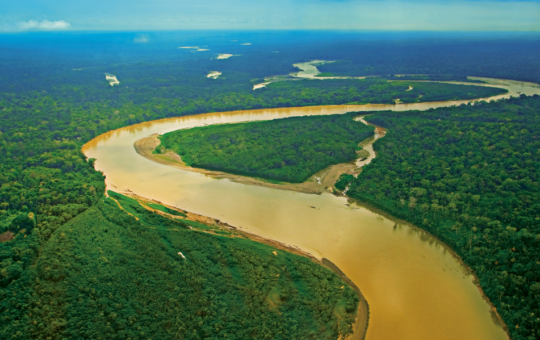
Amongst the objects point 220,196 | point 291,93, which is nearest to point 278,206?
point 220,196

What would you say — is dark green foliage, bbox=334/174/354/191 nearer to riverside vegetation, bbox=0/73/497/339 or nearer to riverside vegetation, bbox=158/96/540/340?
riverside vegetation, bbox=158/96/540/340

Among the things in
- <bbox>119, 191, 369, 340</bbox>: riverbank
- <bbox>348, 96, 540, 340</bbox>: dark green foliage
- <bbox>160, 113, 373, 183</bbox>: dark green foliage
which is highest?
<bbox>348, 96, 540, 340</bbox>: dark green foliage

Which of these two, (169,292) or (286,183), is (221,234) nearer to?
(169,292)

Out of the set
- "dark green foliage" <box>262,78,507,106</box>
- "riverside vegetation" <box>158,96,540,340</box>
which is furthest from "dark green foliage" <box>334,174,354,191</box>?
"dark green foliage" <box>262,78,507,106</box>

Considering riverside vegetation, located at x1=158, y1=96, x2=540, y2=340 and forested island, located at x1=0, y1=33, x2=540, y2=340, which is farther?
riverside vegetation, located at x1=158, y1=96, x2=540, y2=340

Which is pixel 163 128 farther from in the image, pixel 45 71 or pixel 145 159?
pixel 45 71

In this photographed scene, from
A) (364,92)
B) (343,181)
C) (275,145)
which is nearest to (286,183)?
(343,181)
